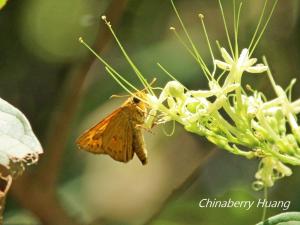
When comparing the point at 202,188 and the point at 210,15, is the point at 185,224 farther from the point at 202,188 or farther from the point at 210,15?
the point at 210,15

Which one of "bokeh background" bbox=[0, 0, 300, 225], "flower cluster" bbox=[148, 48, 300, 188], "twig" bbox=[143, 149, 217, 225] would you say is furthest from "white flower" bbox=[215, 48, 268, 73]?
"bokeh background" bbox=[0, 0, 300, 225]

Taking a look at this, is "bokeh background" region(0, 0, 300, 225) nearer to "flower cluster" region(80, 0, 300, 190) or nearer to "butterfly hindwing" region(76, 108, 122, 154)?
"butterfly hindwing" region(76, 108, 122, 154)

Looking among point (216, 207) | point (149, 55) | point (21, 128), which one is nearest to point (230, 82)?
point (21, 128)

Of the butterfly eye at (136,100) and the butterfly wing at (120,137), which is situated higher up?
the butterfly eye at (136,100)

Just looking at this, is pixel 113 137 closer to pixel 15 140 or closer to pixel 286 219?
pixel 15 140

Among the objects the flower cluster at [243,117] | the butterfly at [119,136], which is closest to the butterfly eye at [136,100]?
the butterfly at [119,136]

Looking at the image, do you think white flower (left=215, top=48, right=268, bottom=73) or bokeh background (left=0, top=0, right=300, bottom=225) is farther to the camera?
bokeh background (left=0, top=0, right=300, bottom=225)

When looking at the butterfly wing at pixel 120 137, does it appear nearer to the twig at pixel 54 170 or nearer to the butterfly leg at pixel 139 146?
the butterfly leg at pixel 139 146
